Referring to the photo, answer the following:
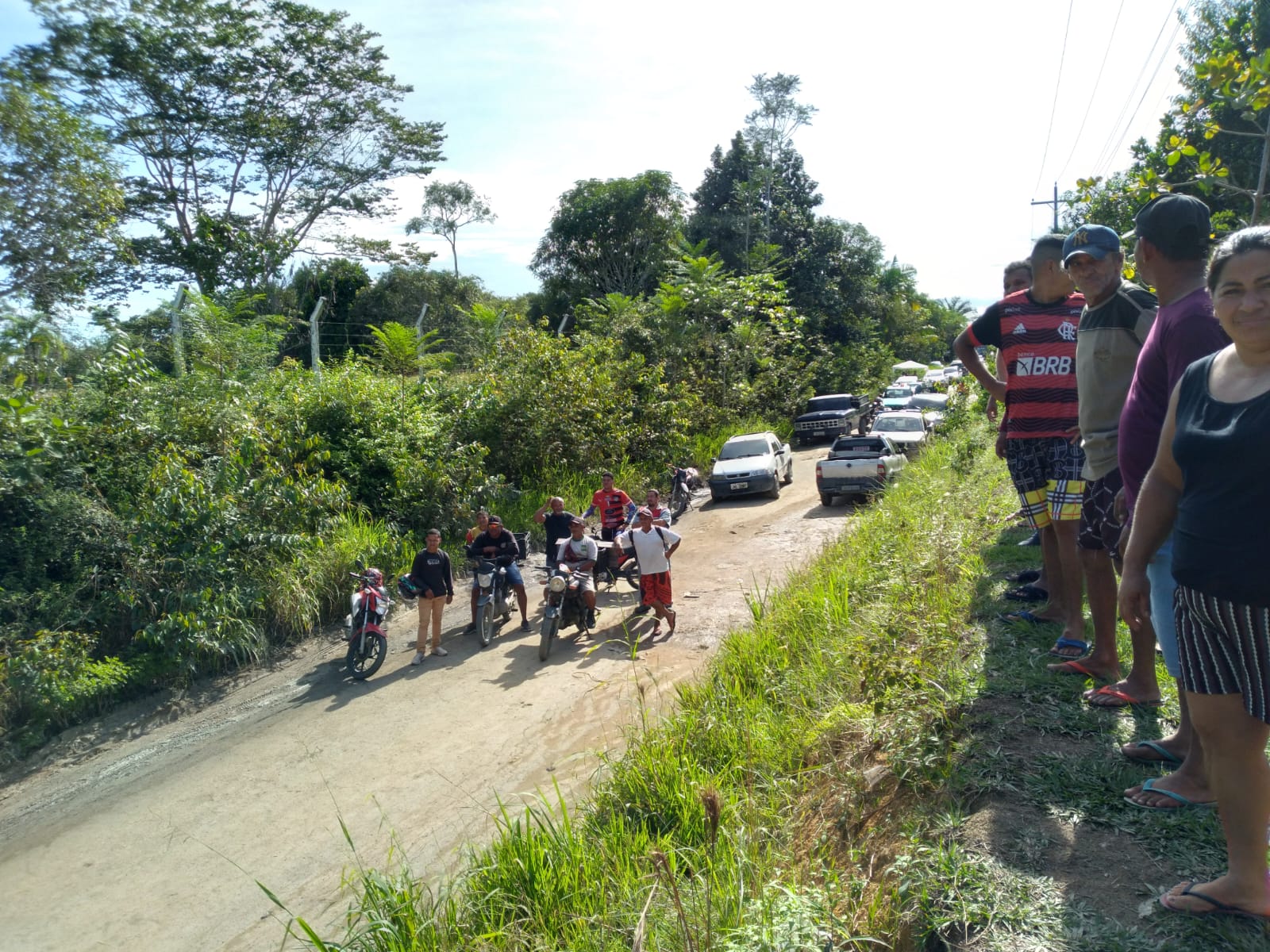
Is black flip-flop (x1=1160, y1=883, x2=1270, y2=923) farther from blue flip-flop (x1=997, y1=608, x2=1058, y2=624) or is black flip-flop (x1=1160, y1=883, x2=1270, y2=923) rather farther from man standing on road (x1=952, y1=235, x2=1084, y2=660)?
blue flip-flop (x1=997, y1=608, x2=1058, y2=624)

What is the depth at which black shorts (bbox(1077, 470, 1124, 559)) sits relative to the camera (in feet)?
12.1

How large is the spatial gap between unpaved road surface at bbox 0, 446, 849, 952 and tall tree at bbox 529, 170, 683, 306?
86.4 ft

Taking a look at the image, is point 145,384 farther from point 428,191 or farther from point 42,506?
point 428,191

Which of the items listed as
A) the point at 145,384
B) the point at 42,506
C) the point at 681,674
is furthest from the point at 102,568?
the point at 681,674

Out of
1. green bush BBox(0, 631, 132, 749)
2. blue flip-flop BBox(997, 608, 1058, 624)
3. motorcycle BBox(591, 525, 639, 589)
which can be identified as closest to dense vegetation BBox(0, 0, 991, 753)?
green bush BBox(0, 631, 132, 749)

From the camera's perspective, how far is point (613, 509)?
1227 cm

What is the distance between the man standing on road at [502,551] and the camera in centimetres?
1043

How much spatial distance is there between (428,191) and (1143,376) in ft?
151

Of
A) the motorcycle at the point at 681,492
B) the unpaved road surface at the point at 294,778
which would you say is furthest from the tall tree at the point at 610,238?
the unpaved road surface at the point at 294,778

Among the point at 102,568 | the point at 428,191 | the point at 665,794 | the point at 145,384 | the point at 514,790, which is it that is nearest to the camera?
the point at 665,794

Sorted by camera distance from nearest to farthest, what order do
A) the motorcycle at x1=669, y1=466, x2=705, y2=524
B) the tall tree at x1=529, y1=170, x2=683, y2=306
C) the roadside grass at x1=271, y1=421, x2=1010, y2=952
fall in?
the roadside grass at x1=271, y1=421, x2=1010, y2=952 < the motorcycle at x1=669, y1=466, x2=705, y2=524 < the tall tree at x1=529, y1=170, x2=683, y2=306

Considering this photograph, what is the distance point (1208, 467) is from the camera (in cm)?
227

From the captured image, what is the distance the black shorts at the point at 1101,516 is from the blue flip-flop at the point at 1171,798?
3.40ft

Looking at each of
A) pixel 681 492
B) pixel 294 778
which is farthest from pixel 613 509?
pixel 294 778
